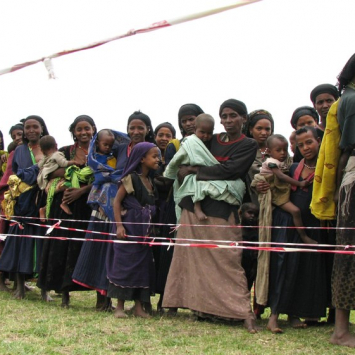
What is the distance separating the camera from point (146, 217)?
623cm

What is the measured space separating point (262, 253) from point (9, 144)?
493cm

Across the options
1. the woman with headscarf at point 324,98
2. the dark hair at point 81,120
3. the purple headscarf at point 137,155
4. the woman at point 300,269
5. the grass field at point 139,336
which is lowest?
the grass field at point 139,336

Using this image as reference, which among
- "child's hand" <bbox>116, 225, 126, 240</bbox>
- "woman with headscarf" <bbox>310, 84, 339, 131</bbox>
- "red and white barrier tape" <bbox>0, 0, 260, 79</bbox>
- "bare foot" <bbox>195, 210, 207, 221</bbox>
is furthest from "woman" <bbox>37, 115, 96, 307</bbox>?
"woman with headscarf" <bbox>310, 84, 339, 131</bbox>

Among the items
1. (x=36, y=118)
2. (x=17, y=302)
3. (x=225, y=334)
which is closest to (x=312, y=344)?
(x=225, y=334)

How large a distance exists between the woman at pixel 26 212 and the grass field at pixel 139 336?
1470mm

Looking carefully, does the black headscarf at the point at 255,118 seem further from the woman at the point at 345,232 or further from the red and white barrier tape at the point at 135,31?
the red and white barrier tape at the point at 135,31

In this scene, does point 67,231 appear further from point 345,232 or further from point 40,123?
point 345,232

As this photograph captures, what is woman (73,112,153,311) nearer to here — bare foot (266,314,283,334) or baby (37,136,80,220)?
baby (37,136,80,220)

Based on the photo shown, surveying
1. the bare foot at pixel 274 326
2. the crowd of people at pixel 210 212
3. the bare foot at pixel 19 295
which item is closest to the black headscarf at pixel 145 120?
the crowd of people at pixel 210 212

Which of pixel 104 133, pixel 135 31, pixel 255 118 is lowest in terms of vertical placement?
pixel 104 133

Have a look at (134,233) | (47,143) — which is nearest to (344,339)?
(134,233)

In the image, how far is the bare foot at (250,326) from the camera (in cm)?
525

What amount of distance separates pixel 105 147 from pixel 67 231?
42.4 inches

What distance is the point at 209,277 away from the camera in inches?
225
